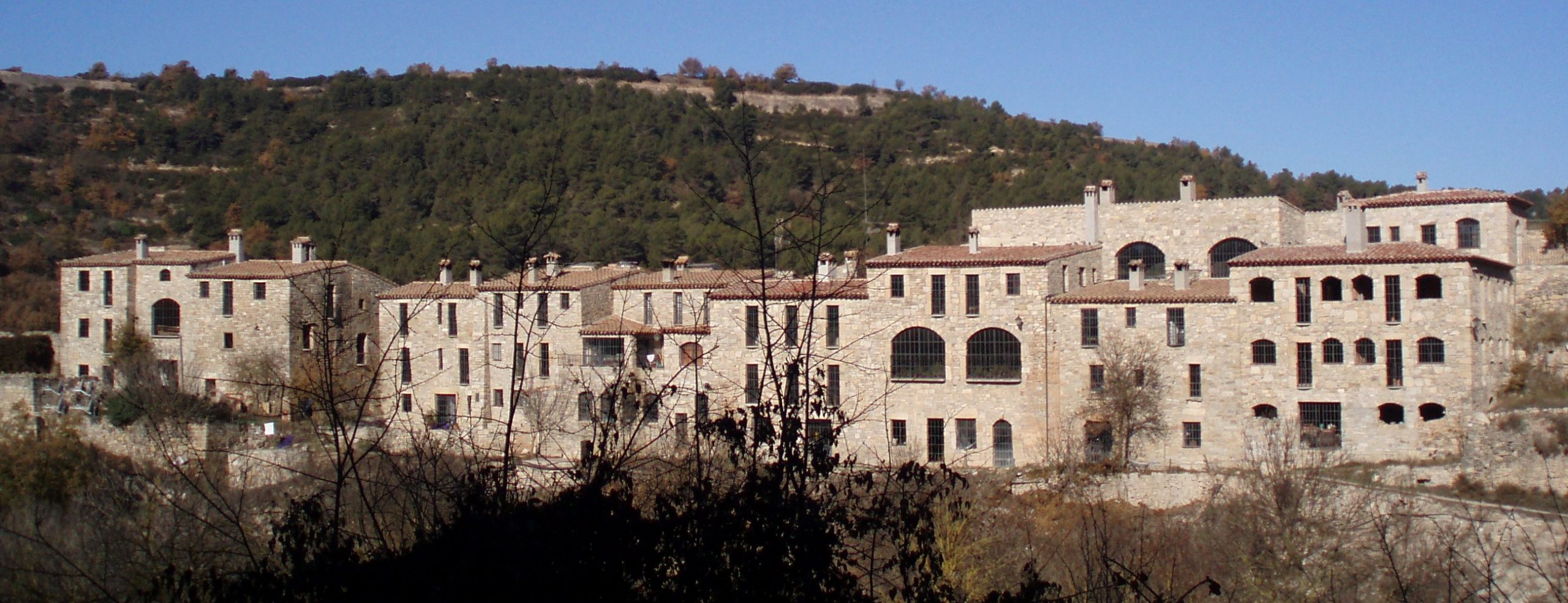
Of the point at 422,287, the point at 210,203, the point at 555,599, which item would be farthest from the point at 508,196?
the point at 555,599

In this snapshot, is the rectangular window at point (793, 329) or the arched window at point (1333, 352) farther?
the arched window at point (1333, 352)

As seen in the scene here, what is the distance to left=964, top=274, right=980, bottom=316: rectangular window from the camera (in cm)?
2644

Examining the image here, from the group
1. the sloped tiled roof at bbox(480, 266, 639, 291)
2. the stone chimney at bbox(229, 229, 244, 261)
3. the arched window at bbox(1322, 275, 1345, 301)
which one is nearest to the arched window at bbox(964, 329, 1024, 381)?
the arched window at bbox(1322, 275, 1345, 301)

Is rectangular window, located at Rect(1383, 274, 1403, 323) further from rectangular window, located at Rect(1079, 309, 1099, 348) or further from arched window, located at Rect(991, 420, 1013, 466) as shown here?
arched window, located at Rect(991, 420, 1013, 466)

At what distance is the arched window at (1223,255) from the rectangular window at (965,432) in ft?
24.0

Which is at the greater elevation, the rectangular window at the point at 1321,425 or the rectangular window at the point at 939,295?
the rectangular window at the point at 939,295

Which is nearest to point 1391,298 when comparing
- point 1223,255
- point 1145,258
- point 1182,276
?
point 1182,276

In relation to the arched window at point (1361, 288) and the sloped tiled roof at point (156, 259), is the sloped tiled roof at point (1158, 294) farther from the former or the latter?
the sloped tiled roof at point (156, 259)

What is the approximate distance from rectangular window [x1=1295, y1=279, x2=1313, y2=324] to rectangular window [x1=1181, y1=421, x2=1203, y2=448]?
280 centimetres

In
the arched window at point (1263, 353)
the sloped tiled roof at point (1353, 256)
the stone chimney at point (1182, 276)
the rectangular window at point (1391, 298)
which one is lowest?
the arched window at point (1263, 353)

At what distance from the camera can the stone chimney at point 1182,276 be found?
25484 mm

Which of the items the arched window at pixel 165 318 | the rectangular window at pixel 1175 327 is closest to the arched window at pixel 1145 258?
the rectangular window at pixel 1175 327

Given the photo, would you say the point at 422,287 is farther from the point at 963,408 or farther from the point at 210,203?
the point at 210,203

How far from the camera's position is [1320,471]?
2231 centimetres
